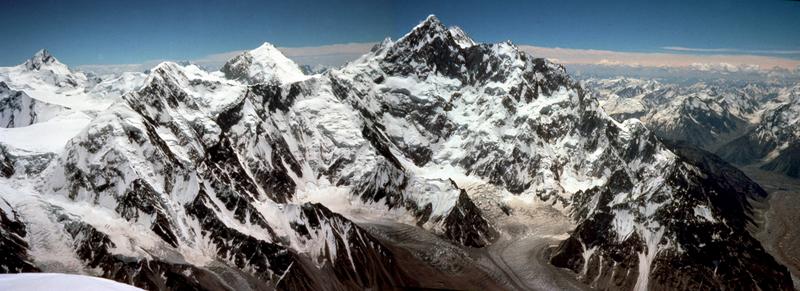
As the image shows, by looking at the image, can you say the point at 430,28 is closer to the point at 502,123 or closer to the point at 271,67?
the point at 502,123

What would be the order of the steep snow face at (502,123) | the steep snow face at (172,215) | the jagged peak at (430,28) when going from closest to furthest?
the steep snow face at (172,215), the steep snow face at (502,123), the jagged peak at (430,28)

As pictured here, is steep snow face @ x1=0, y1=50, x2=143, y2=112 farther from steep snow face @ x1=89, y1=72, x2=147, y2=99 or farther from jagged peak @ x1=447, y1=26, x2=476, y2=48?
jagged peak @ x1=447, y1=26, x2=476, y2=48

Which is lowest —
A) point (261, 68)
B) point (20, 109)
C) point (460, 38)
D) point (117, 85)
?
point (117, 85)

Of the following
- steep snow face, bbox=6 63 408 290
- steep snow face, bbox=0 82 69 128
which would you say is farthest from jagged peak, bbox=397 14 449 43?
steep snow face, bbox=0 82 69 128

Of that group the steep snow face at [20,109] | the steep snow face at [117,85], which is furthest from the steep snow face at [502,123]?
the steep snow face at [117,85]

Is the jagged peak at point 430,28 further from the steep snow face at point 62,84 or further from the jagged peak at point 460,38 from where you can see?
the steep snow face at point 62,84

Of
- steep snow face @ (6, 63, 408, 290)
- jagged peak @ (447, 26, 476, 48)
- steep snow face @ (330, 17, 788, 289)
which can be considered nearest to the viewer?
steep snow face @ (6, 63, 408, 290)

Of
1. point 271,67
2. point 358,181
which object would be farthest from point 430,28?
point 358,181
